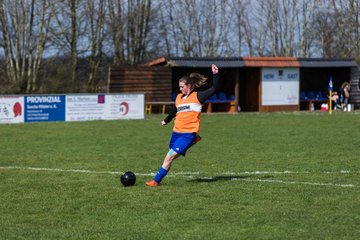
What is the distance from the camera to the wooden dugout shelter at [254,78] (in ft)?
139

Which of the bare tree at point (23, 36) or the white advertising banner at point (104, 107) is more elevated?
the bare tree at point (23, 36)

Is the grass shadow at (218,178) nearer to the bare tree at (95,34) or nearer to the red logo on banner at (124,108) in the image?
the red logo on banner at (124,108)

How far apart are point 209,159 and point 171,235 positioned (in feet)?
27.9

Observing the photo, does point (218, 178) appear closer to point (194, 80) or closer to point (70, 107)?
point (194, 80)

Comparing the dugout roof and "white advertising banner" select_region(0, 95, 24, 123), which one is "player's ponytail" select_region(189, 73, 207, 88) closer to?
"white advertising banner" select_region(0, 95, 24, 123)

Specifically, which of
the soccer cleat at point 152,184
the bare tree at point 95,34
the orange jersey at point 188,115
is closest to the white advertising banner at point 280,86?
the bare tree at point 95,34

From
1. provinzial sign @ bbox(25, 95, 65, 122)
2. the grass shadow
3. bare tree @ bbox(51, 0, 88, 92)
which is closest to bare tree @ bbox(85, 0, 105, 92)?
bare tree @ bbox(51, 0, 88, 92)

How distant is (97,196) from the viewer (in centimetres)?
1131

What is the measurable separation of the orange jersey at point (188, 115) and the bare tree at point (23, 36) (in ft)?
115

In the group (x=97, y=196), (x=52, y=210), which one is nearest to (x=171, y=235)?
(x=52, y=210)

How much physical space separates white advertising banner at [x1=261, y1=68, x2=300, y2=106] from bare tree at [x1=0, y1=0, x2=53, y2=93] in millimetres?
13809

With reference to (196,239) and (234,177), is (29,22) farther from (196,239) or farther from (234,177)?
(196,239)

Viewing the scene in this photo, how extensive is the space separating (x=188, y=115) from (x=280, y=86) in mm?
34218

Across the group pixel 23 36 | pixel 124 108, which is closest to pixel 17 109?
pixel 124 108
